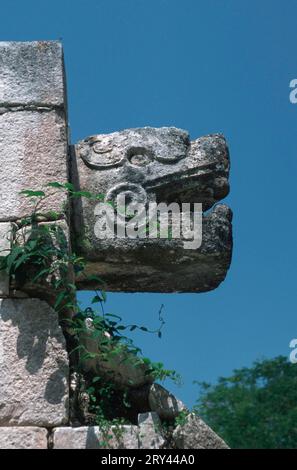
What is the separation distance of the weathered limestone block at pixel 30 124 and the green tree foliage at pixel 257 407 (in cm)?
873

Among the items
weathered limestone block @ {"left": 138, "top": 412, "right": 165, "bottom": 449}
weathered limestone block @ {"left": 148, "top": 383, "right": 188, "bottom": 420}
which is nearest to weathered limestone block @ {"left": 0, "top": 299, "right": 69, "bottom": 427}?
weathered limestone block @ {"left": 138, "top": 412, "right": 165, "bottom": 449}

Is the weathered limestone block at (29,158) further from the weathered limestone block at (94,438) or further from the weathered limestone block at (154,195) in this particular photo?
the weathered limestone block at (94,438)

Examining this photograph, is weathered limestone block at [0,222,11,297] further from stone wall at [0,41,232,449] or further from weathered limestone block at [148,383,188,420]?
weathered limestone block at [148,383,188,420]

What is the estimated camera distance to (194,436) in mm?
4578

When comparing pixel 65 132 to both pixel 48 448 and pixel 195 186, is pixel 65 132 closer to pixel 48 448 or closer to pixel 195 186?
pixel 195 186

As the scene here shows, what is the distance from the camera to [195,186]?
211 inches

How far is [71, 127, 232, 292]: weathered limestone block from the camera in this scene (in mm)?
5215

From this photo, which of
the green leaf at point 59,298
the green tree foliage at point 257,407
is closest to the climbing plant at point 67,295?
the green leaf at point 59,298

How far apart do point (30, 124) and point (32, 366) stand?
147 centimetres

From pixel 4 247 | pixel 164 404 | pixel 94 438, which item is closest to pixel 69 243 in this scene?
pixel 4 247

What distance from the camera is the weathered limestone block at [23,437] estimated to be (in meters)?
4.29

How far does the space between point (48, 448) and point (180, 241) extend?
1.45 metres

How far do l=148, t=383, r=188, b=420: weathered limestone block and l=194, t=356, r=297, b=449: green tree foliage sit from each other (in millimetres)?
8533

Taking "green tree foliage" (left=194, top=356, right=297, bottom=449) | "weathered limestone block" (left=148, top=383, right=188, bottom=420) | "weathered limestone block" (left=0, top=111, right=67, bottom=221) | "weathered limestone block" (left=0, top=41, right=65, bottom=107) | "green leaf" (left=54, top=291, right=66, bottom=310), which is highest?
"weathered limestone block" (left=0, top=41, right=65, bottom=107)
